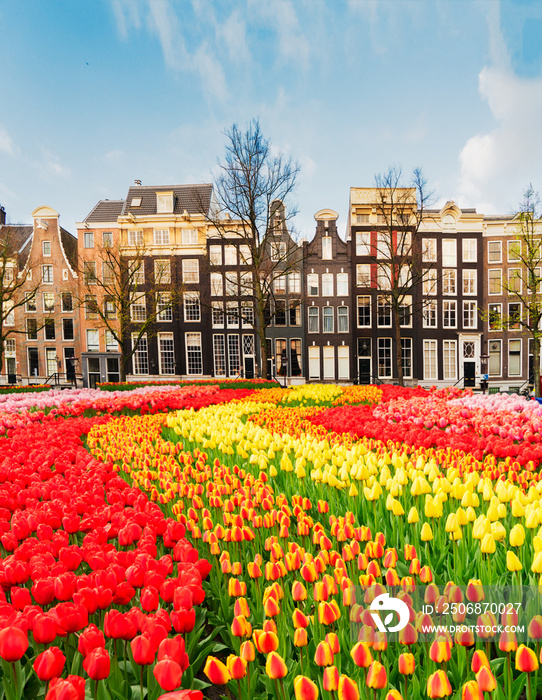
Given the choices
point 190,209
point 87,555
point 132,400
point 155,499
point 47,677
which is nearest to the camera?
point 47,677

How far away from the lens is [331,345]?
29938mm

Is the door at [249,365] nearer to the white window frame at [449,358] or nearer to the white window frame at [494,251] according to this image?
the white window frame at [449,358]

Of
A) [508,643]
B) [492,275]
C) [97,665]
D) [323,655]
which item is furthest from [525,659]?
[492,275]

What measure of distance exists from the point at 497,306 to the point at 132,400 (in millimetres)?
30788

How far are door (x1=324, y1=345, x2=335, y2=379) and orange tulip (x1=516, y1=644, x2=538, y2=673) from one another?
29016mm

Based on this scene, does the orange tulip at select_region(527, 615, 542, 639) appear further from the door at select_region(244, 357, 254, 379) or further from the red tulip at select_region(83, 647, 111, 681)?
the door at select_region(244, 357, 254, 379)

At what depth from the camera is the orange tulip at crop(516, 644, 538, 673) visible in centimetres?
106

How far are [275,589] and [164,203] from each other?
3434cm

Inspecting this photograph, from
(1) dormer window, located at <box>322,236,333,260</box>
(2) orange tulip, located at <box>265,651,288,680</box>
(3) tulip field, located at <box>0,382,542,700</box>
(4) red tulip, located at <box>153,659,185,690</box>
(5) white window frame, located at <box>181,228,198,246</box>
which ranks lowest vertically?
(3) tulip field, located at <box>0,382,542,700</box>

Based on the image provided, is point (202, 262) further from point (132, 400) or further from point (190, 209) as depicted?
point (132, 400)

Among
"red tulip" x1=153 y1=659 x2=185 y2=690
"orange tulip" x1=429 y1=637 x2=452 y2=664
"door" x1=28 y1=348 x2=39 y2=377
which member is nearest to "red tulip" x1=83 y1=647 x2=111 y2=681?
Answer: "red tulip" x1=153 y1=659 x2=185 y2=690

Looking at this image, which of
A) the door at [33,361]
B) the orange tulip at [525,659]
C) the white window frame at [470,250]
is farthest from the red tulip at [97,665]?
the door at [33,361]

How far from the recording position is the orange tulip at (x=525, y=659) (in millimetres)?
1060

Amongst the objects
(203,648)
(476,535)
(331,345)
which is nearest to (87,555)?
(203,648)
